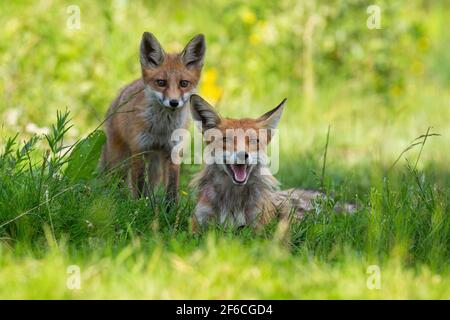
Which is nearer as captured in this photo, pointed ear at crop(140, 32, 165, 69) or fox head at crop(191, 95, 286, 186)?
fox head at crop(191, 95, 286, 186)

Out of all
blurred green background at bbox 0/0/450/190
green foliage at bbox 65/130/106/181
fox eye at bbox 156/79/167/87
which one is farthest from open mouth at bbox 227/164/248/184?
blurred green background at bbox 0/0/450/190

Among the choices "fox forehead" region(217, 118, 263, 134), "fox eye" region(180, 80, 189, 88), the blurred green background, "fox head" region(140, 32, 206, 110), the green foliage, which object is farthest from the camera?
the blurred green background

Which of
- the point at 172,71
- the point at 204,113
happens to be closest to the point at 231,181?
the point at 204,113

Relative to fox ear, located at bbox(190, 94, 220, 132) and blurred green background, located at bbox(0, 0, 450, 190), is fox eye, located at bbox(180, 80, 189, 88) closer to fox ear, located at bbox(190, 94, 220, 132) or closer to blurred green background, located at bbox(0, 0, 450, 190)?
fox ear, located at bbox(190, 94, 220, 132)

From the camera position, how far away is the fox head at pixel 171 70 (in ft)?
20.6

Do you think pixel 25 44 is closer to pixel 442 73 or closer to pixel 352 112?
pixel 352 112

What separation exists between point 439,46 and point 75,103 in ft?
22.9

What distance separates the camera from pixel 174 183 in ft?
20.5

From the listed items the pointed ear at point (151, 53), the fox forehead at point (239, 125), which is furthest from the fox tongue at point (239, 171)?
the pointed ear at point (151, 53)

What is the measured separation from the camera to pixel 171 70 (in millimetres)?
6430

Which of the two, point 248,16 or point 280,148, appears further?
point 248,16

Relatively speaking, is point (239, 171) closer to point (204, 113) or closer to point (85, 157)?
point (204, 113)

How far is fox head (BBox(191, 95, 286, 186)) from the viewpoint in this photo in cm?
482

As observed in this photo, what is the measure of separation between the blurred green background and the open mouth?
9.55ft
